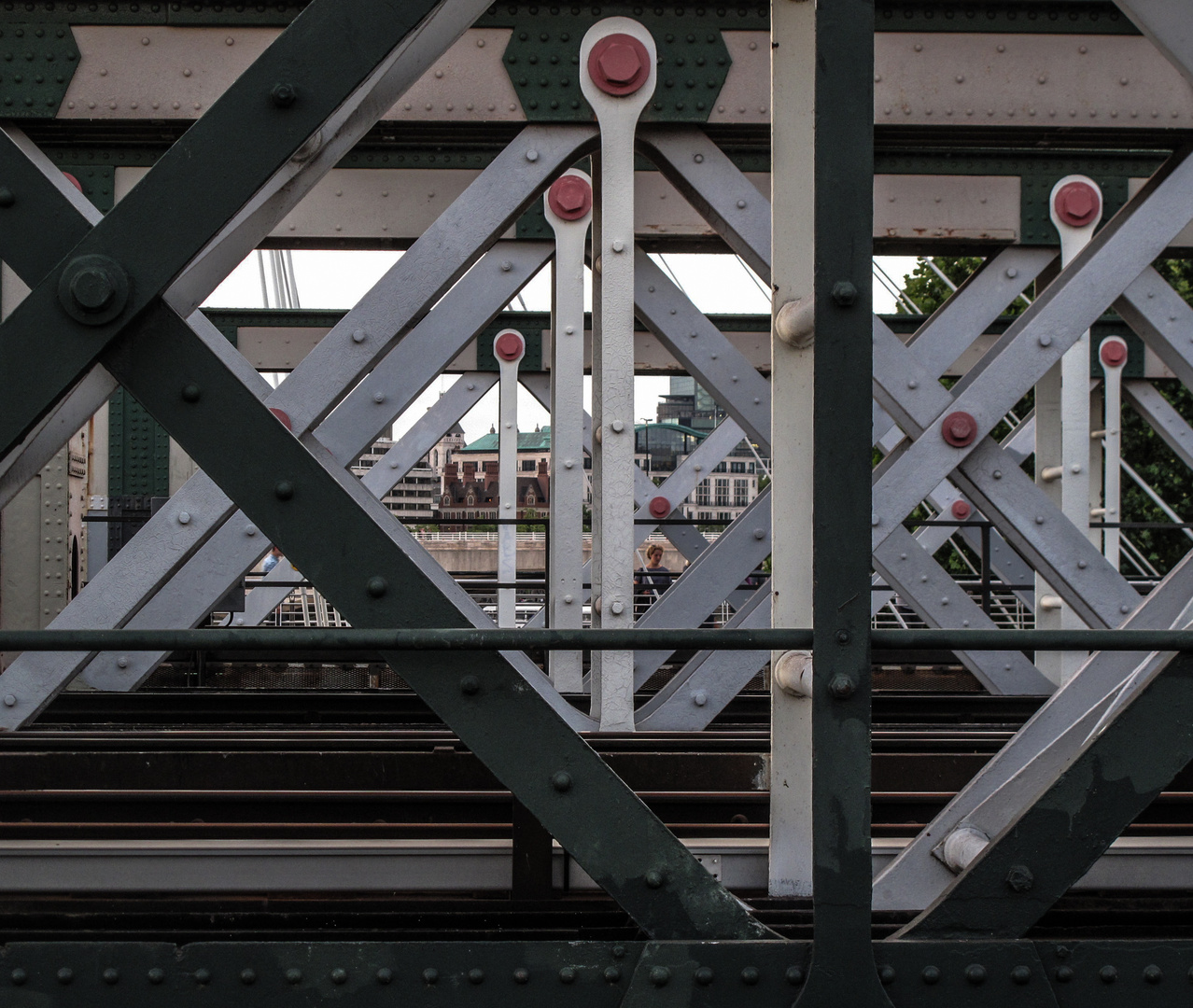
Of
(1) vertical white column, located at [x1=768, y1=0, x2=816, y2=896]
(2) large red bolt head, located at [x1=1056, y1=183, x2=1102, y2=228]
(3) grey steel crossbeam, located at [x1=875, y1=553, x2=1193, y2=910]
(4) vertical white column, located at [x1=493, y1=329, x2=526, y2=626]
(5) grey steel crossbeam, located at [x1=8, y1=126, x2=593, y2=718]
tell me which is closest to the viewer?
(1) vertical white column, located at [x1=768, y1=0, x2=816, y2=896]

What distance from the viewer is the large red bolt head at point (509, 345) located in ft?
37.8

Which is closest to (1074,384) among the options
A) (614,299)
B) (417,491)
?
(614,299)

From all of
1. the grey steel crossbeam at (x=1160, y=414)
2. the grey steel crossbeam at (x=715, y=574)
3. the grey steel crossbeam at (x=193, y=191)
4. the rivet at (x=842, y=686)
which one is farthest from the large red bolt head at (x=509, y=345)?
the rivet at (x=842, y=686)

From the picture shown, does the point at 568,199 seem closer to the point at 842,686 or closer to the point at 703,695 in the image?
the point at 703,695

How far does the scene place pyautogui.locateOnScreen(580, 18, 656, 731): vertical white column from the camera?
4969 mm

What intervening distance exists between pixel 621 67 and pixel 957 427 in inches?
93.6

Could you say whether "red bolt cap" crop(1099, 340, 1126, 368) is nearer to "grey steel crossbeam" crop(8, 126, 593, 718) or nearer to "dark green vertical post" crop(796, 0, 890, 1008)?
"grey steel crossbeam" crop(8, 126, 593, 718)

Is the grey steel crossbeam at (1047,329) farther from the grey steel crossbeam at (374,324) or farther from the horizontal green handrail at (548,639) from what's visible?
the horizontal green handrail at (548,639)

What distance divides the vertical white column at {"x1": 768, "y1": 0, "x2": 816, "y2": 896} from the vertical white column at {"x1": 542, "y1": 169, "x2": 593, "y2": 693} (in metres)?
3.02

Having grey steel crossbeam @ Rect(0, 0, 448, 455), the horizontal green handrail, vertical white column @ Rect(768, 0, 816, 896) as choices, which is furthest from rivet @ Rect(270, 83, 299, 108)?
A: vertical white column @ Rect(768, 0, 816, 896)

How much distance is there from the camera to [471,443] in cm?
16375

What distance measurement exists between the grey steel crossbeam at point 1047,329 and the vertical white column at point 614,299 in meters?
1.29

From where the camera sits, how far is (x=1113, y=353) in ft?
38.7

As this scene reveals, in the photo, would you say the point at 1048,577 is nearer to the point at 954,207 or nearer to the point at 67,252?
the point at 954,207
